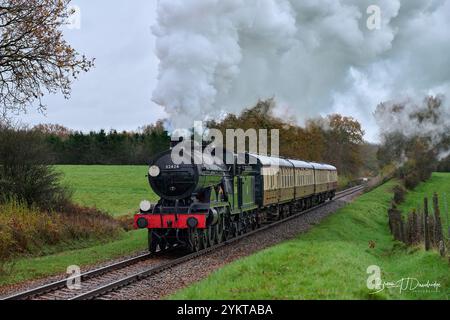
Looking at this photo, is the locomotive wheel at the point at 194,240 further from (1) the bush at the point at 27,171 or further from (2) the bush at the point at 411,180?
(2) the bush at the point at 411,180

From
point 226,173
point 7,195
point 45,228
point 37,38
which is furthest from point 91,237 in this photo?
point 37,38

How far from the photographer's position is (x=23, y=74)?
17.7 metres

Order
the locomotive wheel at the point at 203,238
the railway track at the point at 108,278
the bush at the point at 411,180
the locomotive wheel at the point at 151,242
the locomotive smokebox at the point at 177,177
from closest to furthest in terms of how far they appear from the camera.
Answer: the railway track at the point at 108,278 → the locomotive smokebox at the point at 177,177 → the locomotive wheel at the point at 151,242 → the locomotive wheel at the point at 203,238 → the bush at the point at 411,180

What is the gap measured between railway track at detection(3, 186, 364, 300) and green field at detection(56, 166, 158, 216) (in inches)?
494

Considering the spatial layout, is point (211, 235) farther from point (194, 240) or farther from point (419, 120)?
point (419, 120)

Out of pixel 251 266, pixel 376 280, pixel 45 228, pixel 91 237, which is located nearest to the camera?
pixel 376 280

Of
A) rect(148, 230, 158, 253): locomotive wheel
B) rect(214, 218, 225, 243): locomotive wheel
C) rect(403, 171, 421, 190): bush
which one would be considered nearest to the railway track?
rect(148, 230, 158, 253): locomotive wheel

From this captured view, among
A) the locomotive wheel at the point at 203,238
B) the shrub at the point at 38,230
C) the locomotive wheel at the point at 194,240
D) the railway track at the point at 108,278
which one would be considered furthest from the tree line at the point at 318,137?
the railway track at the point at 108,278

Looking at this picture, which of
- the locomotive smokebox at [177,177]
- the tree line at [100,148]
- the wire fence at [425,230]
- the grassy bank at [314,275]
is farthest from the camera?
the tree line at [100,148]

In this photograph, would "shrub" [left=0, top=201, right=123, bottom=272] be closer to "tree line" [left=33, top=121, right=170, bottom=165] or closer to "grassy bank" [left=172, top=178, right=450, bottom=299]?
"grassy bank" [left=172, top=178, right=450, bottom=299]

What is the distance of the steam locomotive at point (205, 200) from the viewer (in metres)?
14.5

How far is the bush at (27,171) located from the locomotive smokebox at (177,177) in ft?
23.8
